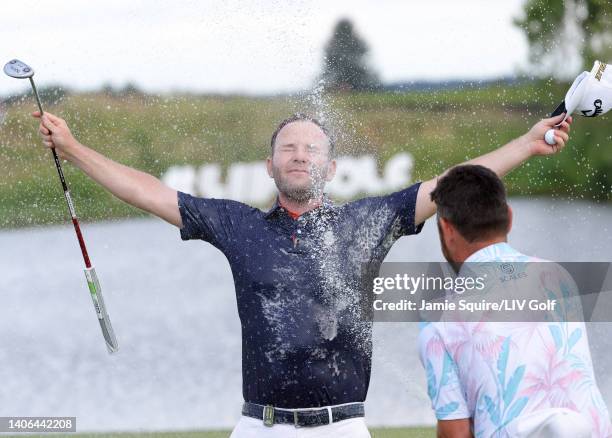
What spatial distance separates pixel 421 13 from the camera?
1916cm

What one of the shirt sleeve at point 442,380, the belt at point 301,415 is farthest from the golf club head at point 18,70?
the shirt sleeve at point 442,380

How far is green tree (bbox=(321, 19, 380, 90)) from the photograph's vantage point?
55.3 feet

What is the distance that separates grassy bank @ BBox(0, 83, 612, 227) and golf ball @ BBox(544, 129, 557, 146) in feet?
38.6

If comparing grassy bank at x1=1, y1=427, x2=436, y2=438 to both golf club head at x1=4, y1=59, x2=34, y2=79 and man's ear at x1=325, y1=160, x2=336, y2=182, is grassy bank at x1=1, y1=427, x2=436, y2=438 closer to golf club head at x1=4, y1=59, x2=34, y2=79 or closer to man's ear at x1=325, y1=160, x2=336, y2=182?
man's ear at x1=325, y1=160, x2=336, y2=182

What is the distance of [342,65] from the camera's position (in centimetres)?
1838

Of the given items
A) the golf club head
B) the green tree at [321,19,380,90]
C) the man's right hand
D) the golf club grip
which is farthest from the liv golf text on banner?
the man's right hand

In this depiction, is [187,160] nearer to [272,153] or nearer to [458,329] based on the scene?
[272,153]

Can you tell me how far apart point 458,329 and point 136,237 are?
12398mm

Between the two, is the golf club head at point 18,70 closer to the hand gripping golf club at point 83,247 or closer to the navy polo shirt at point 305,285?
the hand gripping golf club at point 83,247

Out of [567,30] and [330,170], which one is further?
[567,30]

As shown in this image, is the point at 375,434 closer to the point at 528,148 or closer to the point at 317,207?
the point at 317,207

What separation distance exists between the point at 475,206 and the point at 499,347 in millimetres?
333

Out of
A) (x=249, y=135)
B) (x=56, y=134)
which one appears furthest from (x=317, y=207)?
(x=249, y=135)

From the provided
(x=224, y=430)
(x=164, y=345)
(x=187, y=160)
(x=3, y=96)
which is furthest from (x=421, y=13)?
(x=224, y=430)
